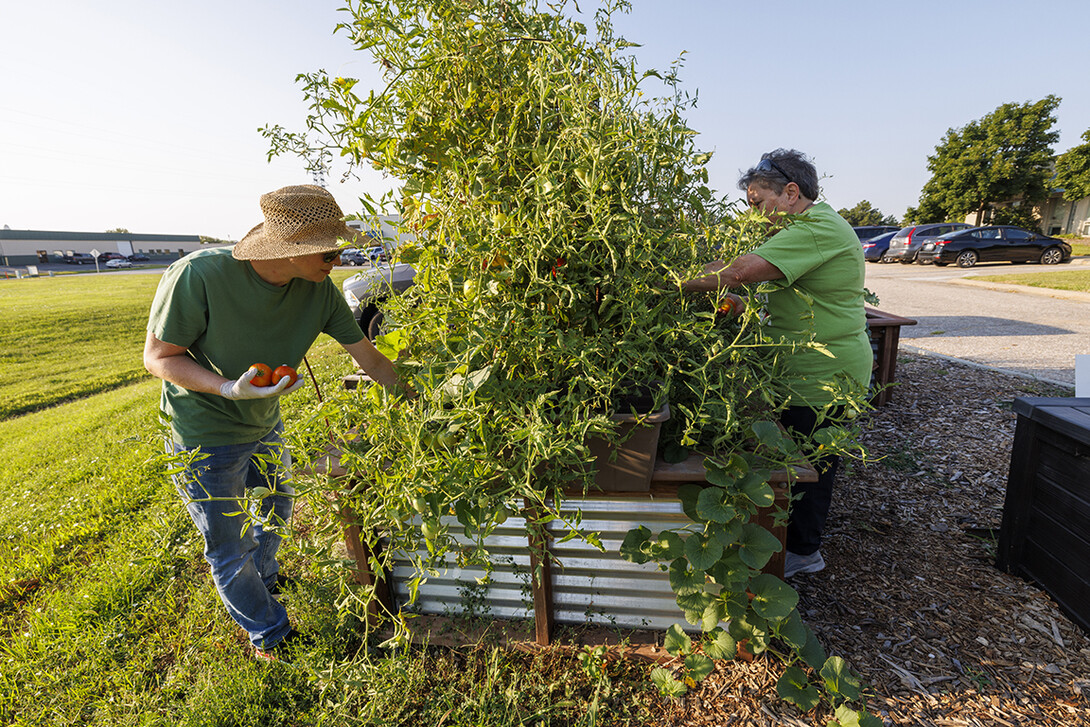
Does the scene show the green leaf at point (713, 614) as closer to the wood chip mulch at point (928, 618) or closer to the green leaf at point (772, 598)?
the green leaf at point (772, 598)

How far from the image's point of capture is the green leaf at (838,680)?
68.1 inches

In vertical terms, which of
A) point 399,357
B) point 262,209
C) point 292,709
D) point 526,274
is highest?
point 262,209

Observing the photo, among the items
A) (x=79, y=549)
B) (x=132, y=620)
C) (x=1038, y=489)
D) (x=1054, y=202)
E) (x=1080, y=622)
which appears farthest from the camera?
(x=1054, y=202)

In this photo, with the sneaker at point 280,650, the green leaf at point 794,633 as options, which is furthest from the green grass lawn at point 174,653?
the green leaf at point 794,633

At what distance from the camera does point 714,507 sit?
166 cm

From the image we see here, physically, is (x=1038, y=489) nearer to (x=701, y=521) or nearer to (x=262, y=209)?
(x=701, y=521)

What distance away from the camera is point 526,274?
148 cm

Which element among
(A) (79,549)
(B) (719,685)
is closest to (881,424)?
(B) (719,685)

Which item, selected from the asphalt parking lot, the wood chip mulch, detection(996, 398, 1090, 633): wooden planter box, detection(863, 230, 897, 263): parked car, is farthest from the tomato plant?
detection(863, 230, 897, 263): parked car

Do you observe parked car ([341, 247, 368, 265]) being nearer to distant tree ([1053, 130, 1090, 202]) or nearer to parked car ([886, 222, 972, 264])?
parked car ([886, 222, 972, 264])

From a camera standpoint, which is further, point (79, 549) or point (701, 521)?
point (79, 549)

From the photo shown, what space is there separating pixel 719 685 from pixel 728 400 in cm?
118

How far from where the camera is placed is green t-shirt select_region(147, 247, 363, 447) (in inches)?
79.4

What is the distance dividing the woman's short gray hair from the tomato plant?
0.85 m
